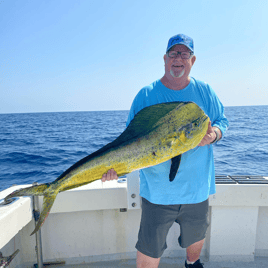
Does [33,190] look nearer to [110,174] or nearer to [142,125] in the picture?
[110,174]

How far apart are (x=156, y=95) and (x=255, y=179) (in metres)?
1.71

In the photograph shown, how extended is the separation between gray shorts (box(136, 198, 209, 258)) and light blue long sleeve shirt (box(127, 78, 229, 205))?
70 millimetres

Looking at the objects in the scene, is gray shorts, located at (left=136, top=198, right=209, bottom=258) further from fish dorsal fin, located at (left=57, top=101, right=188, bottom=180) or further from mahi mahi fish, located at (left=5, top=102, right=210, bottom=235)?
fish dorsal fin, located at (left=57, top=101, right=188, bottom=180)

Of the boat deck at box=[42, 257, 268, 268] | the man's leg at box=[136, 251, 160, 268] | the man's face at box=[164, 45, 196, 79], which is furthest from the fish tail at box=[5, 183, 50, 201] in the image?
the boat deck at box=[42, 257, 268, 268]

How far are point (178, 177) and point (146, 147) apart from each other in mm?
492

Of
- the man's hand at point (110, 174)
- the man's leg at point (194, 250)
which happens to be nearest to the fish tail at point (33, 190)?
the man's hand at point (110, 174)

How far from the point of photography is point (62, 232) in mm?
2721

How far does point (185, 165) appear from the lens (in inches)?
73.9

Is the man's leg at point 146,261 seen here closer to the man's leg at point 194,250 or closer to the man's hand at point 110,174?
the man's leg at point 194,250

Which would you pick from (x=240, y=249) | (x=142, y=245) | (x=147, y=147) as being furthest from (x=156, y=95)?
(x=240, y=249)

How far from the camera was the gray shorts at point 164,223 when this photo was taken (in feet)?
6.28

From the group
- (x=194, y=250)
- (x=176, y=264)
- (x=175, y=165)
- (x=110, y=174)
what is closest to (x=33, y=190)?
(x=110, y=174)

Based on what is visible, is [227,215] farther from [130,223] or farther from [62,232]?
[62,232]

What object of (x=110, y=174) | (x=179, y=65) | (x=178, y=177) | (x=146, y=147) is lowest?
(x=178, y=177)
